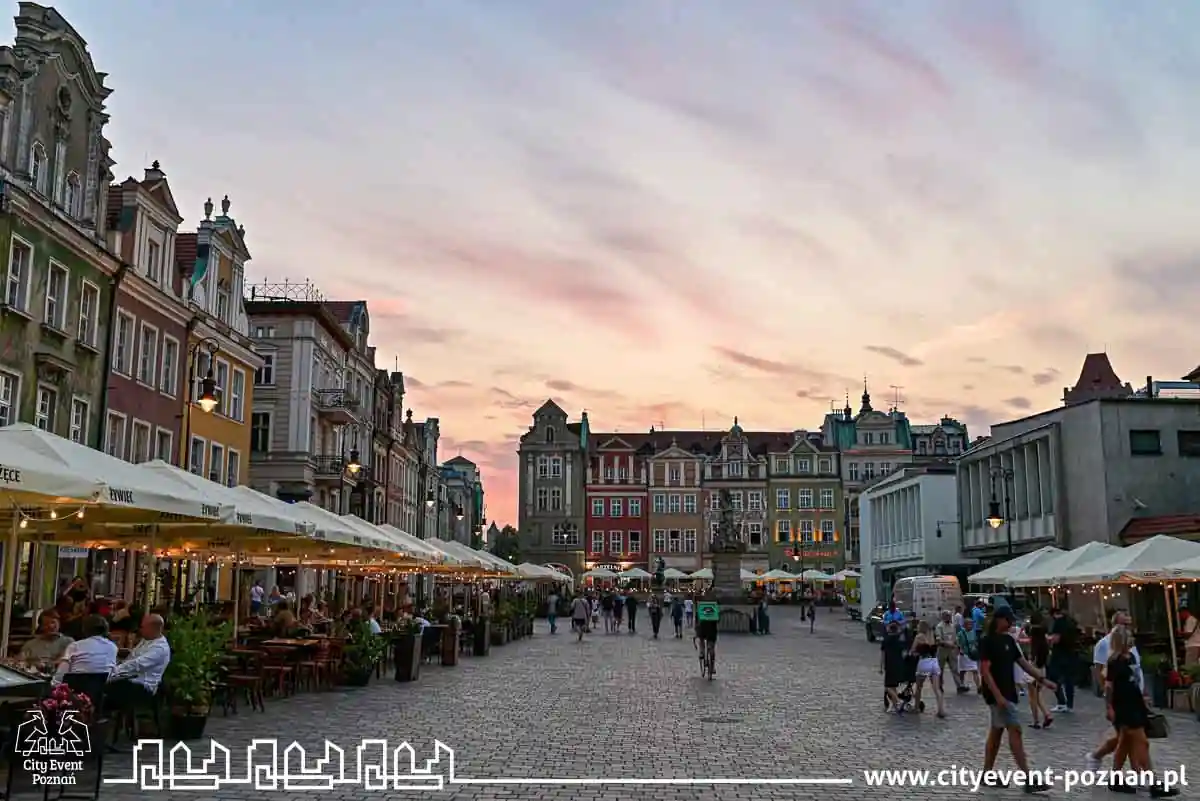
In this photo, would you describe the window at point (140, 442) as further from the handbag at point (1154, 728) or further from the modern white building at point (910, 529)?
the modern white building at point (910, 529)

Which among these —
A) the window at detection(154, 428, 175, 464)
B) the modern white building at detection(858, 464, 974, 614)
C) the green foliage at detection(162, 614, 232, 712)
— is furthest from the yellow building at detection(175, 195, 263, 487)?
the modern white building at detection(858, 464, 974, 614)

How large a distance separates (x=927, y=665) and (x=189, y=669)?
1117 cm

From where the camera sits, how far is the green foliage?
1301 cm

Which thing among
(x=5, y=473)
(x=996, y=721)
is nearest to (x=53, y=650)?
(x=5, y=473)

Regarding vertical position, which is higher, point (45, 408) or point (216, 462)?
point (45, 408)

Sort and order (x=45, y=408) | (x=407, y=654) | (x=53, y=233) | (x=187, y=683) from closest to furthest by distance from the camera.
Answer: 1. (x=187, y=683)
2. (x=407, y=654)
3. (x=53, y=233)
4. (x=45, y=408)

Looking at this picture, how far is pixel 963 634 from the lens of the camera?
22.7 meters

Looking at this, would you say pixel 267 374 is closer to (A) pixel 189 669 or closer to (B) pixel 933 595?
(B) pixel 933 595

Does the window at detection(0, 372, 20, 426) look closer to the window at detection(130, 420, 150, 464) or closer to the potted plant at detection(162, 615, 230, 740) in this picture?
the window at detection(130, 420, 150, 464)

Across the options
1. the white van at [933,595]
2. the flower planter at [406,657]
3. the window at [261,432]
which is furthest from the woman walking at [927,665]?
the window at [261,432]

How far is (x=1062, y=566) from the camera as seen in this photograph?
79.6ft

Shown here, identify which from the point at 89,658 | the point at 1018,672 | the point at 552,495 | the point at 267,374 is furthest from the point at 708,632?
the point at 552,495

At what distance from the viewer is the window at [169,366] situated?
3472cm

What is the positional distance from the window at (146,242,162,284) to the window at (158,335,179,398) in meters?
1.89
